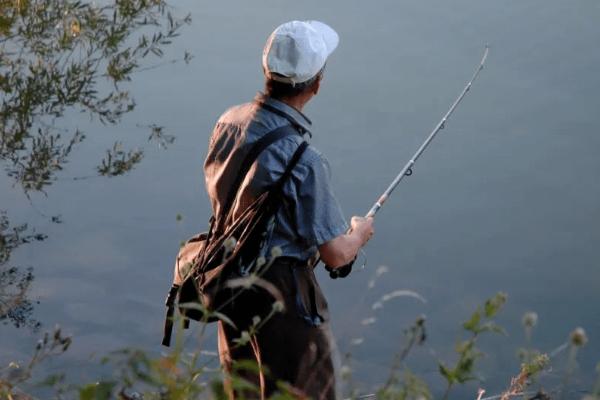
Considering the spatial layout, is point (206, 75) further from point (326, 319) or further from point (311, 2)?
point (326, 319)

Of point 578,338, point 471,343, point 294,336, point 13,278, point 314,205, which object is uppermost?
point 578,338

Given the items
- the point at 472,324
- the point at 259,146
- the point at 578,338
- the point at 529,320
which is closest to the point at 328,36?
the point at 259,146

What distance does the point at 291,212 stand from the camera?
381 centimetres

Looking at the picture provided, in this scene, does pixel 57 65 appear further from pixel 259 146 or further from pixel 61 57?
pixel 259 146

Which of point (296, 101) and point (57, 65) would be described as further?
point (57, 65)

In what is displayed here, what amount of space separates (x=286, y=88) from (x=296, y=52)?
0.32 ft

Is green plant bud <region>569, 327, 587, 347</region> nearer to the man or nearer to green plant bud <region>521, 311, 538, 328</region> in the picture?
green plant bud <region>521, 311, 538, 328</region>

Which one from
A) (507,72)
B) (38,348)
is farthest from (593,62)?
(38,348)

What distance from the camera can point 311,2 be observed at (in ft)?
41.0

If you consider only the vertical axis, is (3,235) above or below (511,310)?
above

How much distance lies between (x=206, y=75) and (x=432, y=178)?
6.65 feet

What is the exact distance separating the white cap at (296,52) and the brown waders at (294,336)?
496 millimetres

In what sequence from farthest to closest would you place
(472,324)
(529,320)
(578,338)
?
(472,324) < (529,320) < (578,338)

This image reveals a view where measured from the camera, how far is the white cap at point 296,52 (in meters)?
3.94
